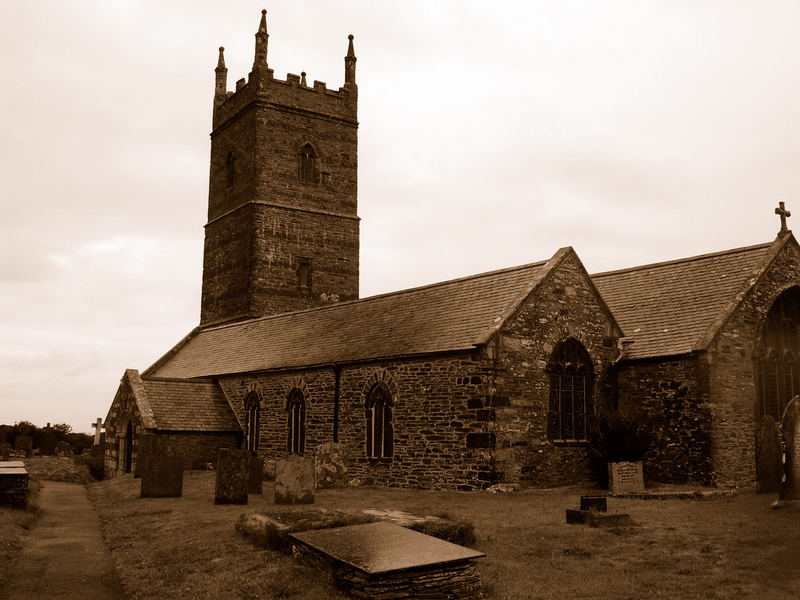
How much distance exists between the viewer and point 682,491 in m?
18.5

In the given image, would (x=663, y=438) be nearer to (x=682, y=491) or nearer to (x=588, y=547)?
(x=682, y=491)

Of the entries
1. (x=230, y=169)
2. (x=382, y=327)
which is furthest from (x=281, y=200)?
(x=382, y=327)

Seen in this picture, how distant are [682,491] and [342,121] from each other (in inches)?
1134

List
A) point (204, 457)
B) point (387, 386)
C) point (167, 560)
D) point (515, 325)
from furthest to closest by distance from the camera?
1. point (204, 457)
2. point (387, 386)
3. point (515, 325)
4. point (167, 560)

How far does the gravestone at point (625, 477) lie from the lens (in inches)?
757

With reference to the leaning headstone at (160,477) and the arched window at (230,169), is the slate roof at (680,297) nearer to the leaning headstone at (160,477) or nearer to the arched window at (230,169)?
the leaning headstone at (160,477)

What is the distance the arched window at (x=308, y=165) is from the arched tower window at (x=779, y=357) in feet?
79.4

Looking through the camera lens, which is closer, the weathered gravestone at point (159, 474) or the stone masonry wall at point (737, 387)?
the weathered gravestone at point (159, 474)

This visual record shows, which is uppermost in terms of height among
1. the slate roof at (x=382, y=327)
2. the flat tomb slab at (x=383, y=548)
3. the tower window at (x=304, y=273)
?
the tower window at (x=304, y=273)

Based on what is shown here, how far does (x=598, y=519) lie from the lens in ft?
43.6

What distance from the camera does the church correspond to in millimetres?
20422

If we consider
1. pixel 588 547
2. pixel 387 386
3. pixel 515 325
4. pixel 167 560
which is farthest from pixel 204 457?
pixel 588 547

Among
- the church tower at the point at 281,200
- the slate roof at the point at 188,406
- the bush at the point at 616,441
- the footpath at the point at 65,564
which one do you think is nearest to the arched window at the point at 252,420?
the slate roof at the point at 188,406

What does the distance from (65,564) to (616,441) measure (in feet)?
44.1
